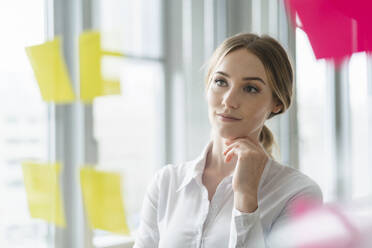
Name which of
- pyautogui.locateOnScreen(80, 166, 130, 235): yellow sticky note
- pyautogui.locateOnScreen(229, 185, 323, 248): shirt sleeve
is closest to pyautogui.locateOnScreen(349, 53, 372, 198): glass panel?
pyautogui.locateOnScreen(229, 185, 323, 248): shirt sleeve

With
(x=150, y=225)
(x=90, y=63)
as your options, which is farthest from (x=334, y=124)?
(x=90, y=63)

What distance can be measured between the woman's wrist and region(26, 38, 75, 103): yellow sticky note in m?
0.54

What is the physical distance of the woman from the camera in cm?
70

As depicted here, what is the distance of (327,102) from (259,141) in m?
0.24

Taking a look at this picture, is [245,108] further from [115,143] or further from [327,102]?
[115,143]

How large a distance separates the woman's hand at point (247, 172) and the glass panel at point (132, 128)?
0.46m

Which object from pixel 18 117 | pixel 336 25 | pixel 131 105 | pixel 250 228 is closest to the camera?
pixel 336 25

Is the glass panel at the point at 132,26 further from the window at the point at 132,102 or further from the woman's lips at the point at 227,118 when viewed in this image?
the woman's lips at the point at 227,118

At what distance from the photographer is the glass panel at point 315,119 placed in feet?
1.98

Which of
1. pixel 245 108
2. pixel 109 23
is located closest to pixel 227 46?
pixel 245 108

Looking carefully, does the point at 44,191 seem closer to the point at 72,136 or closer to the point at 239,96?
the point at 72,136

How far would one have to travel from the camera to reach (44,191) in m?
1.03

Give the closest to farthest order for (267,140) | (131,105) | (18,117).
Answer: (267,140) → (18,117) → (131,105)

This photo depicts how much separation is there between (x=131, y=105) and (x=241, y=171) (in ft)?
1.82
